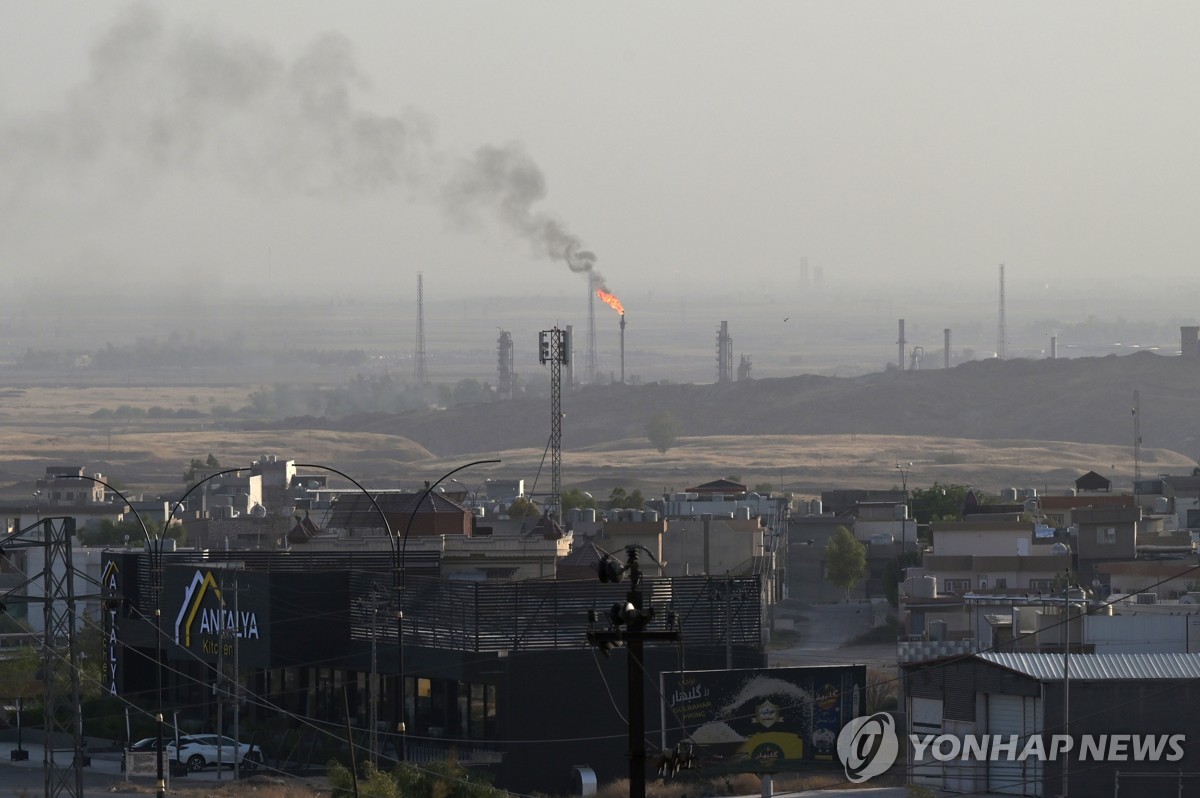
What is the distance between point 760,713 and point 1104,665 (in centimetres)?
722

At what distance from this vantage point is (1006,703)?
150ft

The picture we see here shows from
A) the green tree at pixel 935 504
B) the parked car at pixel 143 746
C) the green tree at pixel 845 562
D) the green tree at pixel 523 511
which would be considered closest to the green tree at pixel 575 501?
the green tree at pixel 935 504

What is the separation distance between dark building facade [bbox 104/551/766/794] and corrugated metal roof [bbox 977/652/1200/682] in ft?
24.7

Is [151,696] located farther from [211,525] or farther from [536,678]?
[211,525]

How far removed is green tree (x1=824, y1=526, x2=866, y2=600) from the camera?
99375mm

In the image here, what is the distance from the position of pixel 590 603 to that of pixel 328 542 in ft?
74.8

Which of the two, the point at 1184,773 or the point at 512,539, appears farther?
the point at 512,539

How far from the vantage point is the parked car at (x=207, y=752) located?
2152 inches

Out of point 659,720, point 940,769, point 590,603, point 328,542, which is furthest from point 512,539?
point 940,769

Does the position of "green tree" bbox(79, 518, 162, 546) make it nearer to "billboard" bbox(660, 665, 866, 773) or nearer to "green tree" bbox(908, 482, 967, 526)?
"green tree" bbox(908, 482, 967, 526)

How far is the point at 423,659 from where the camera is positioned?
5634 cm

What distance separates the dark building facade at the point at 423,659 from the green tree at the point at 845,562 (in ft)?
117

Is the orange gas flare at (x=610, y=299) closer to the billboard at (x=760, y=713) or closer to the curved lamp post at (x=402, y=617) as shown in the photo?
the curved lamp post at (x=402, y=617)

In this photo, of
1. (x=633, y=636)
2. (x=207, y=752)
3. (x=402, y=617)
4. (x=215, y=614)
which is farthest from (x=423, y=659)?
(x=633, y=636)
